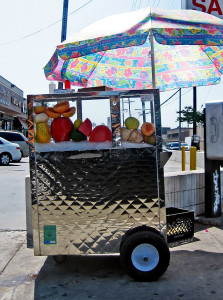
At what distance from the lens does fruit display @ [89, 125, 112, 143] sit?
3.72 metres

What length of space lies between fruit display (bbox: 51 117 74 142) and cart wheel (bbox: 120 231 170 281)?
1146mm

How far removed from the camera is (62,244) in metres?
3.66

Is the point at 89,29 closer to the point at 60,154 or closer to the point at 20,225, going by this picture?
the point at 60,154

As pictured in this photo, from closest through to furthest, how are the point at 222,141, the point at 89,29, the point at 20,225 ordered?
the point at 89,29 < the point at 222,141 < the point at 20,225

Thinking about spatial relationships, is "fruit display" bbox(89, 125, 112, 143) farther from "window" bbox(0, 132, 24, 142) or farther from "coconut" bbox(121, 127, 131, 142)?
"window" bbox(0, 132, 24, 142)

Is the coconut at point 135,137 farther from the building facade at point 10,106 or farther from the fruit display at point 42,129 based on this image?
the building facade at point 10,106

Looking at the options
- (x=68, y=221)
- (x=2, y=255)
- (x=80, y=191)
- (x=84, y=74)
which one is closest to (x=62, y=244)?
(x=68, y=221)

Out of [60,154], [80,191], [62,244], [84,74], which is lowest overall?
[62,244]

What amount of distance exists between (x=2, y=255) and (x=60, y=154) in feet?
5.56

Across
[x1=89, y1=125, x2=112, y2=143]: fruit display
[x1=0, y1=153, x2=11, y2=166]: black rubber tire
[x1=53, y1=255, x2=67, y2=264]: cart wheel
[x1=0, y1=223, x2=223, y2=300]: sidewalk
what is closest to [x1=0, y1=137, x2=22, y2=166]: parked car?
[x1=0, y1=153, x2=11, y2=166]: black rubber tire

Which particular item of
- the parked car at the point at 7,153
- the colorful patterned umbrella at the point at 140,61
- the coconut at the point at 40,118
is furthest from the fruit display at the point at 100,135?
the parked car at the point at 7,153

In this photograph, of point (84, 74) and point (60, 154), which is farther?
point (84, 74)

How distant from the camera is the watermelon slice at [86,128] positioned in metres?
3.78

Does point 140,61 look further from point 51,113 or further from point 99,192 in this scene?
point 99,192
